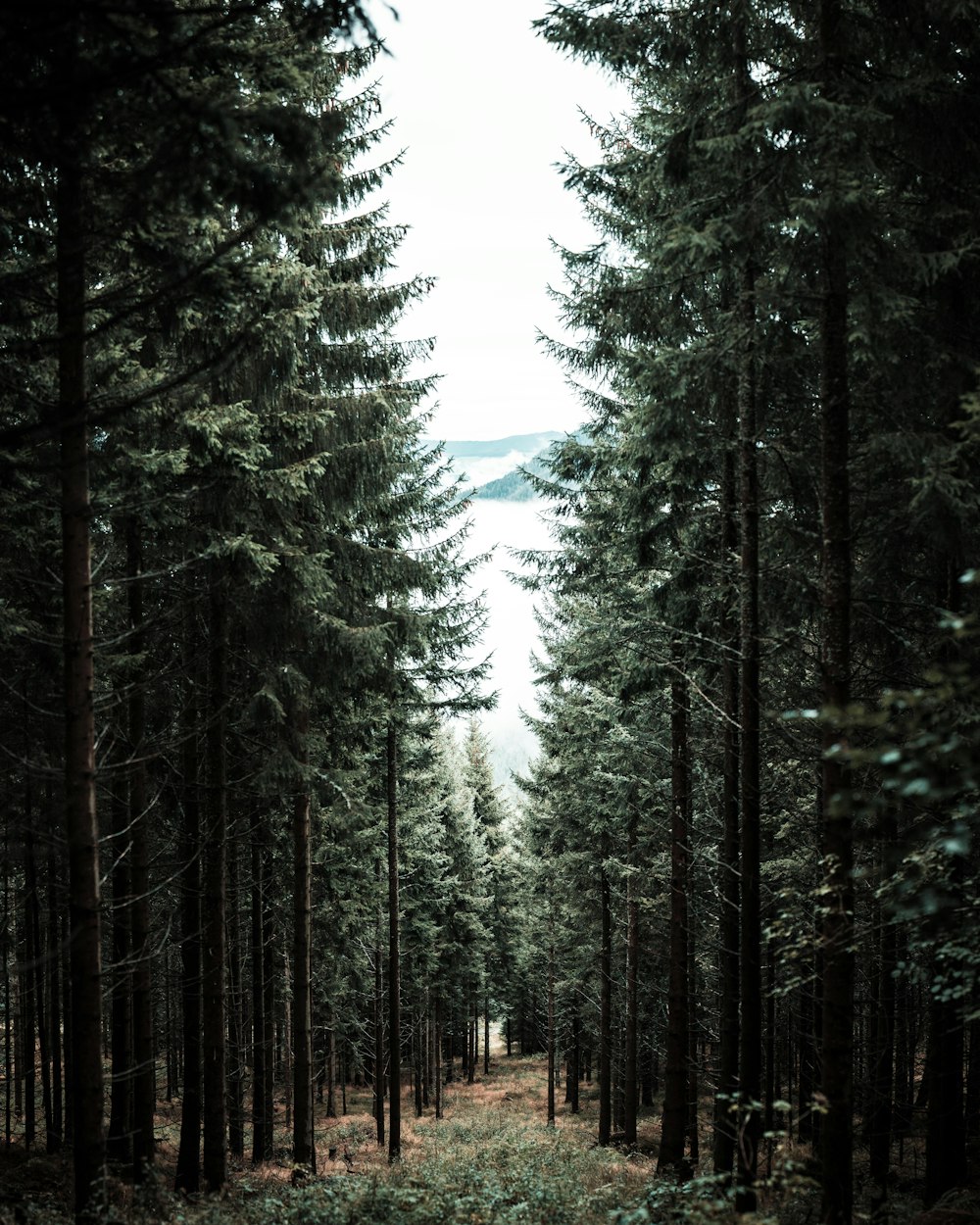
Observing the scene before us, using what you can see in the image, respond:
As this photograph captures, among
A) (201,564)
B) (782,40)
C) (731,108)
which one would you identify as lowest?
(201,564)

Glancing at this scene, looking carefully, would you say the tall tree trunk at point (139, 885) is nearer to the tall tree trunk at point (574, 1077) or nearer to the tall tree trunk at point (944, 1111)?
the tall tree trunk at point (944, 1111)

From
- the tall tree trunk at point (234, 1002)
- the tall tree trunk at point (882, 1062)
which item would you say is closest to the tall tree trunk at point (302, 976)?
the tall tree trunk at point (234, 1002)

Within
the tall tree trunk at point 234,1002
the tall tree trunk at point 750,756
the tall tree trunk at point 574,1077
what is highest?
the tall tree trunk at point 750,756

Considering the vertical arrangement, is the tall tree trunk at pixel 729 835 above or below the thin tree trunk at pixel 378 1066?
above

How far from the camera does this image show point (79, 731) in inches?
244

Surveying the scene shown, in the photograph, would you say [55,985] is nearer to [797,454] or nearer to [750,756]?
[750,756]

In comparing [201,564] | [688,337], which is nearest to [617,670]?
[688,337]

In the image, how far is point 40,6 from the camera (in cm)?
388

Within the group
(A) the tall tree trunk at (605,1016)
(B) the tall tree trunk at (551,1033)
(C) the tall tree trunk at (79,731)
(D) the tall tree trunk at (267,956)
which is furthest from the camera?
(B) the tall tree trunk at (551,1033)

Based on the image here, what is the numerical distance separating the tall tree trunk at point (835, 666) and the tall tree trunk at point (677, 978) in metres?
6.29

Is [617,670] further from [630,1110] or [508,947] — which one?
[508,947]

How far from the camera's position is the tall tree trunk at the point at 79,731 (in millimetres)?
5973

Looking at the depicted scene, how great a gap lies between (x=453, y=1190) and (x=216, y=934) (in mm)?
5183

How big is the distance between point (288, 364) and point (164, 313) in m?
3.27
